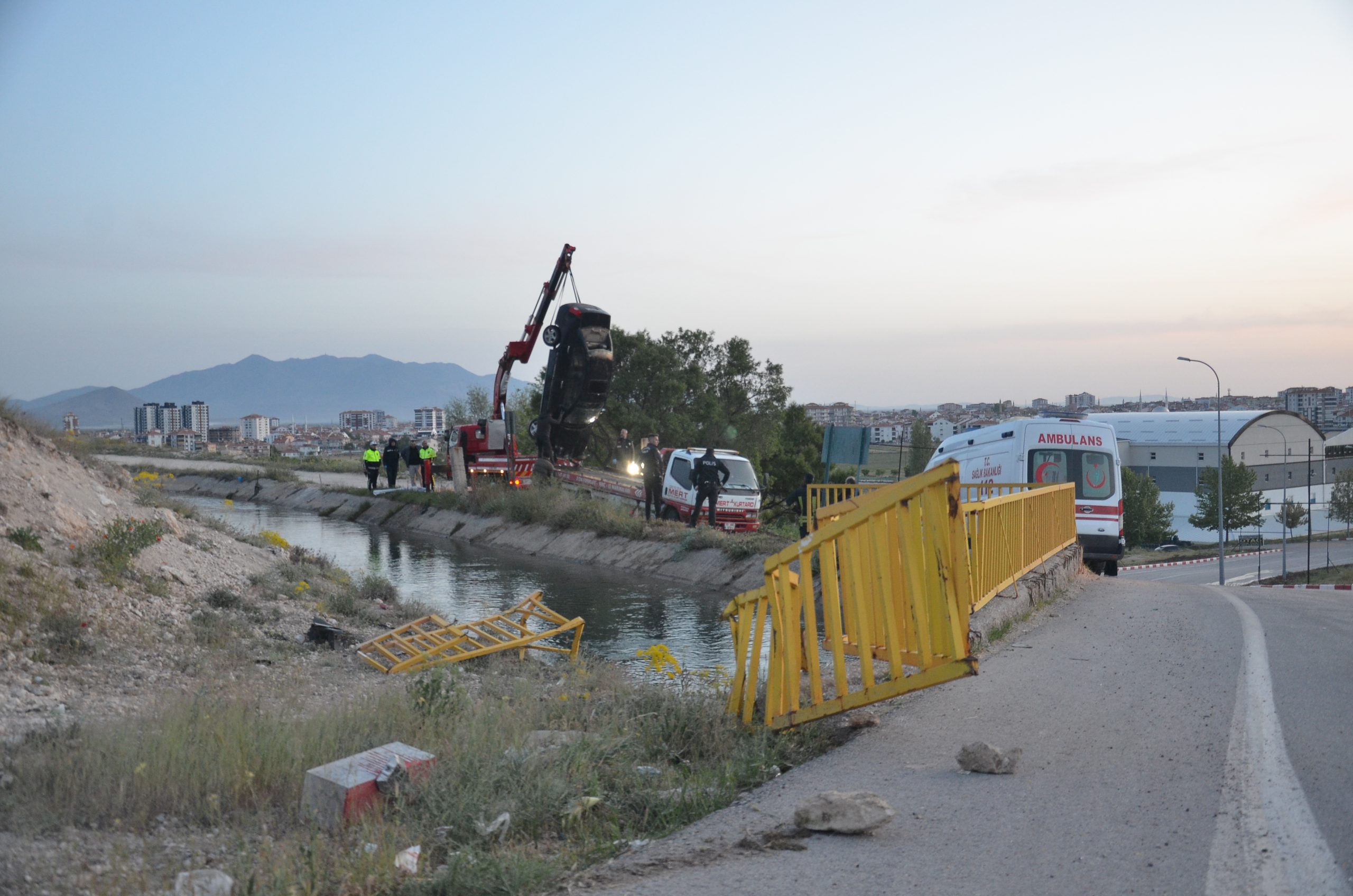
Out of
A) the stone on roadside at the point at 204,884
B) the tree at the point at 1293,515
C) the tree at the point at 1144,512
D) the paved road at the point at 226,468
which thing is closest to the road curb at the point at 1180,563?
the tree at the point at 1144,512

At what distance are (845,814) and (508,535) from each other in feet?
83.0

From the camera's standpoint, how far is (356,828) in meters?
4.62

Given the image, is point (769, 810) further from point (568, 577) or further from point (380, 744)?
point (568, 577)

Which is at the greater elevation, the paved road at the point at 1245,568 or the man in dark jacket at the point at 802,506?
the man in dark jacket at the point at 802,506

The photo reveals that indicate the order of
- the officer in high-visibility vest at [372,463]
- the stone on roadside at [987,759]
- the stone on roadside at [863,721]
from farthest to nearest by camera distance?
the officer in high-visibility vest at [372,463] → the stone on roadside at [863,721] → the stone on roadside at [987,759]

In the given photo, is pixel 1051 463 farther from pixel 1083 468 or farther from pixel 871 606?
pixel 871 606

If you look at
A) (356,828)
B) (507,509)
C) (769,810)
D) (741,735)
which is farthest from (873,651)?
(507,509)

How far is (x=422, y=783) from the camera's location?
5.03 metres

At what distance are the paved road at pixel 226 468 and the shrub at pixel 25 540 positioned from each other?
30.0m

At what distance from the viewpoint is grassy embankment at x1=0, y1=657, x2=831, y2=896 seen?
4.10 meters

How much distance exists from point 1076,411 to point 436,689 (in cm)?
1456

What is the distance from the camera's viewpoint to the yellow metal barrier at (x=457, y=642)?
34.4 ft

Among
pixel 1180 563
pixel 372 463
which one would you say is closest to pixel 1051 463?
pixel 372 463

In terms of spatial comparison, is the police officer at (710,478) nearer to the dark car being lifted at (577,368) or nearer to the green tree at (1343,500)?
the dark car being lifted at (577,368)
